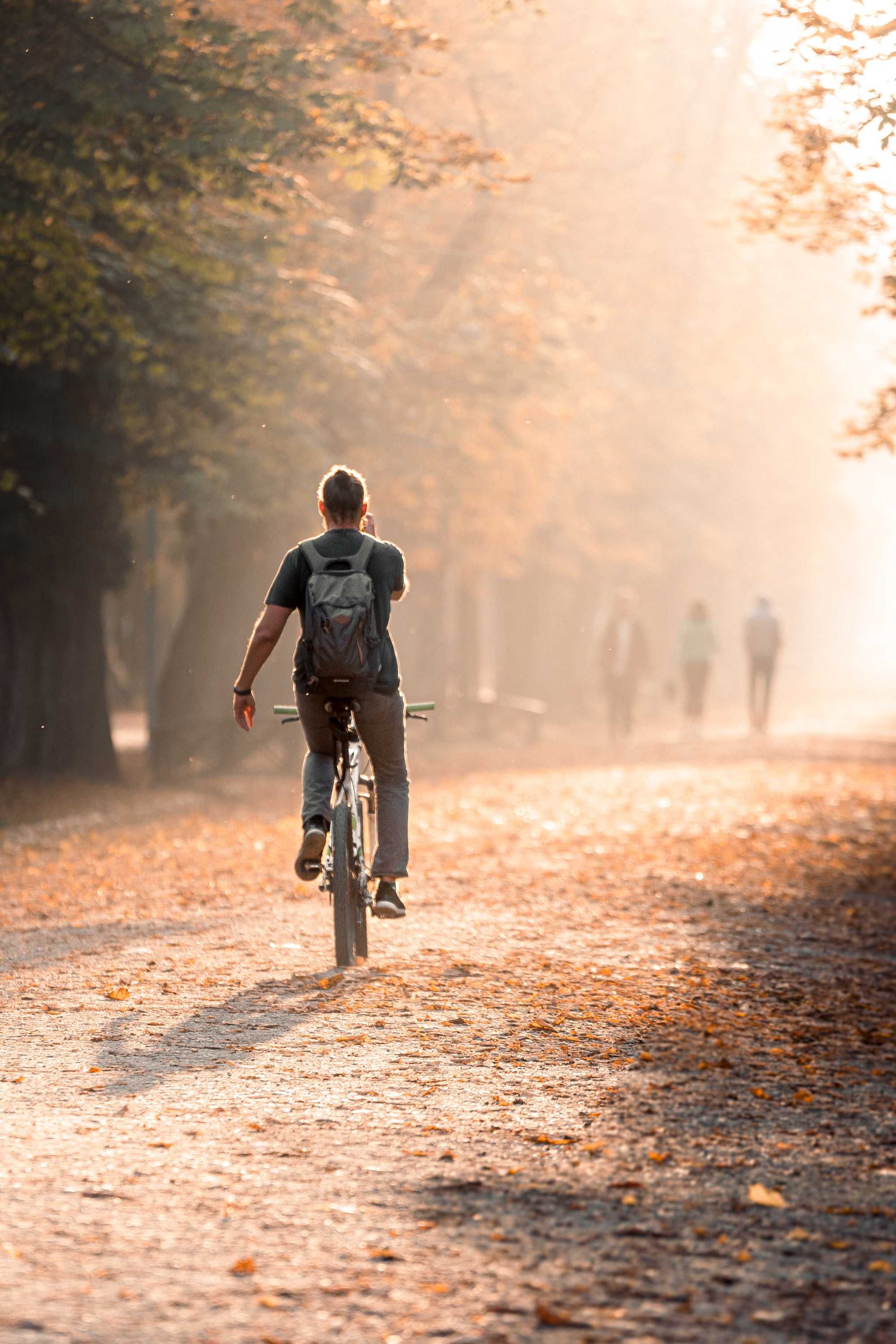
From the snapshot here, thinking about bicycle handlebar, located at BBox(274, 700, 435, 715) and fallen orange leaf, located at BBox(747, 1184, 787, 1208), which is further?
bicycle handlebar, located at BBox(274, 700, 435, 715)

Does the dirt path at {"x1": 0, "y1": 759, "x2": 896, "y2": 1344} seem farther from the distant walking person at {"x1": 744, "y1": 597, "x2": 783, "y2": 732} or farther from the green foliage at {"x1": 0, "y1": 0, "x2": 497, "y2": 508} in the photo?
the distant walking person at {"x1": 744, "y1": 597, "x2": 783, "y2": 732}

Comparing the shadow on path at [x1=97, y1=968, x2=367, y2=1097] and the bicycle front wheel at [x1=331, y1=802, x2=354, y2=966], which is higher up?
the bicycle front wheel at [x1=331, y1=802, x2=354, y2=966]

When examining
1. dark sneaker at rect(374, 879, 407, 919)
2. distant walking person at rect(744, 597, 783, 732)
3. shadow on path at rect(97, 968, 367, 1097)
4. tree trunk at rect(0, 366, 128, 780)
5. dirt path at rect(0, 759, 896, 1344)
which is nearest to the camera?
dirt path at rect(0, 759, 896, 1344)

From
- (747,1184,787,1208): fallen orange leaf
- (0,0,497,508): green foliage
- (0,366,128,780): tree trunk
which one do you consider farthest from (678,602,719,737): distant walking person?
(747,1184,787,1208): fallen orange leaf

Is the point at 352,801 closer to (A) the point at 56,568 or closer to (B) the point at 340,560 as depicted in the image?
(B) the point at 340,560

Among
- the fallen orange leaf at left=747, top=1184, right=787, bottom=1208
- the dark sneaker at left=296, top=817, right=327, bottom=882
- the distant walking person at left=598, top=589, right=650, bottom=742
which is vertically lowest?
the fallen orange leaf at left=747, top=1184, right=787, bottom=1208

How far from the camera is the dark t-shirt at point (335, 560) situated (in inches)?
325

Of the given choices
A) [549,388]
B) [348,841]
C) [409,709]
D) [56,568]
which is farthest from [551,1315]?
[549,388]

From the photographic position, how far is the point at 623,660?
29.7 m

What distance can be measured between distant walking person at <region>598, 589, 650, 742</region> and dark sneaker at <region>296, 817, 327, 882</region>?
21.0 metres

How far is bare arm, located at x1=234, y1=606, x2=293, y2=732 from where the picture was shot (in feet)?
27.2

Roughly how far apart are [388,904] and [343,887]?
0.24m

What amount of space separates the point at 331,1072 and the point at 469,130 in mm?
21987

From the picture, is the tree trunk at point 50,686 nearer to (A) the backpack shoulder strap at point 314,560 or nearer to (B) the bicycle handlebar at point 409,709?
(B) the bicycle handlebar at point 409,709
